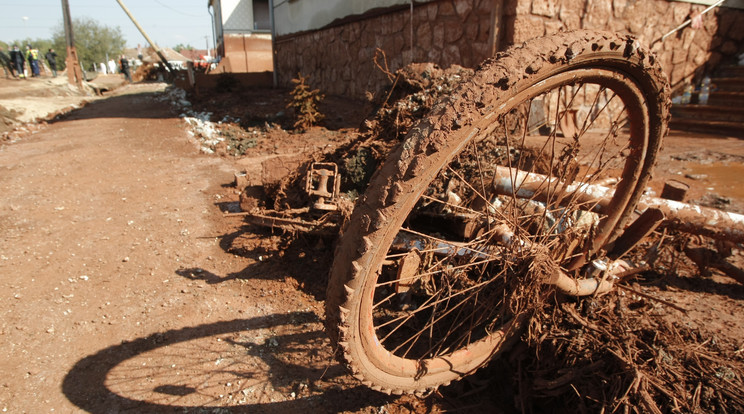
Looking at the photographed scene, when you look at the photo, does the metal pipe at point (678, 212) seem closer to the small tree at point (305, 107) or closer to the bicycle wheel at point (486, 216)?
the bicycle wheel at point (486, 216)

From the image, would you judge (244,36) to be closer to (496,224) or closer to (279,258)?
(279,258)

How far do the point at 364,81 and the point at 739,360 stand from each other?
9.22 meters

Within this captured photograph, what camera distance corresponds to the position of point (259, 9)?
21.5 meters

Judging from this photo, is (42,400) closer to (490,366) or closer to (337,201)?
(337,201)

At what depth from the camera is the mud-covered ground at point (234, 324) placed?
85.4 inches

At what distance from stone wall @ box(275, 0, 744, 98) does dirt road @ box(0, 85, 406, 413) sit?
3.27 m

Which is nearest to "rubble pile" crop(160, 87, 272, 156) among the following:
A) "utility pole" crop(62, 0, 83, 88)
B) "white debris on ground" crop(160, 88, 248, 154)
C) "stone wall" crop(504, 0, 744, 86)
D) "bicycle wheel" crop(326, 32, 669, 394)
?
"white debris on ground" crop(160, 88, 248, 154)

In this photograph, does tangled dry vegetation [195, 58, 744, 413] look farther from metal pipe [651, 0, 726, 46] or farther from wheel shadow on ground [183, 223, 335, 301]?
metal pipe [651, 0, 726, 46]

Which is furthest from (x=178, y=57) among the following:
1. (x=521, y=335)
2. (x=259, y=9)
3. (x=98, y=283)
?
(x=521, y=335)

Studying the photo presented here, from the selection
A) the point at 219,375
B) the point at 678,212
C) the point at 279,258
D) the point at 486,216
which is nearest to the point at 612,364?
the point at 486,216

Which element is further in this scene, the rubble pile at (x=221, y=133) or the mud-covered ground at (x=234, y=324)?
the rubble pile at (x=221, y=133)

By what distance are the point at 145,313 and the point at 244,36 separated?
20.7 m

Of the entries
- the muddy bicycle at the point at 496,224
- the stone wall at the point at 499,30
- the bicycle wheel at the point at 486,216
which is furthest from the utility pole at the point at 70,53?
the bicycle wheel at the point at 486,216

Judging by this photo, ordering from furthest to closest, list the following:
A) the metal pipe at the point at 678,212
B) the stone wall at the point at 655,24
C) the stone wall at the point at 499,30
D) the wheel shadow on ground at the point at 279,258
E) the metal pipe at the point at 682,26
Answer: the metal pipe at the point at 682,26 → the stone wall at the point at 499,30 → the stone wall at the point at 655,24 → the wheel shadow on ground at the point at 279,258 → the metal pipe at the point at 678,212
